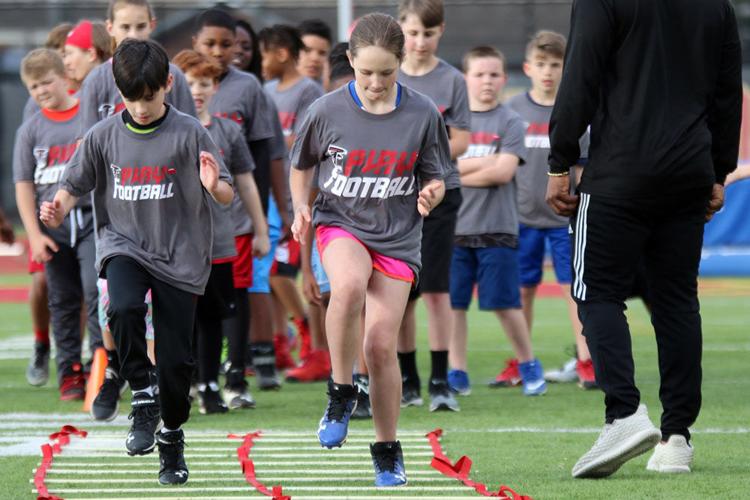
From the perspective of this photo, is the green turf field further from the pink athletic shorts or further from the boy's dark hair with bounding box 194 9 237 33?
the boy's dark hair with bounding box 194 9 237 33

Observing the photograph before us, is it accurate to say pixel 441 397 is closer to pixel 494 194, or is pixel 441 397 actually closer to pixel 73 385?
pixel 494 194

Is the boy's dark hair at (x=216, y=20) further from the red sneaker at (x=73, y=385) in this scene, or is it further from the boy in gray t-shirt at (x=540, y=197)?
the red sneaker at (x=73, y=385)

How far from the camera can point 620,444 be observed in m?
5.54

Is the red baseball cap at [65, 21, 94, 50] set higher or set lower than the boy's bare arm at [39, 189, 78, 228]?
higher

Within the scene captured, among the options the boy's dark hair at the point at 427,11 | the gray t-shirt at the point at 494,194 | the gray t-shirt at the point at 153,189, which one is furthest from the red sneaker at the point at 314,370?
the gray t-shirt at the point at 153,189

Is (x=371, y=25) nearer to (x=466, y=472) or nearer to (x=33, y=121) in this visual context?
(x=466, y=472)

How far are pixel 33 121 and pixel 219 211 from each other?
1.54 metres

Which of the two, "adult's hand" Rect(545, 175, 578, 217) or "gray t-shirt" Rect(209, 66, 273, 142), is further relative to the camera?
"gray t-shirt" Rect(209, 66, 273, 142)

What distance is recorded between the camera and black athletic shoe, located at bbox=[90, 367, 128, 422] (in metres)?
7.53

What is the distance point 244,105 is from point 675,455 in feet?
12.5

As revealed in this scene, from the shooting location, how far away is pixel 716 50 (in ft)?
18.9

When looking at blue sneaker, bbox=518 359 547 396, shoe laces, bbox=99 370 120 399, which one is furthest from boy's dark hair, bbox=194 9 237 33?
blue sneaker, bbox=518 359 547 396

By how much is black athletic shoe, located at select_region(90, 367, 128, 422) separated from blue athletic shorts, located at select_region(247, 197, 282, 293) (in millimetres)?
1492

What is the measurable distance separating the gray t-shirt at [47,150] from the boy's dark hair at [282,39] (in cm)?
165
